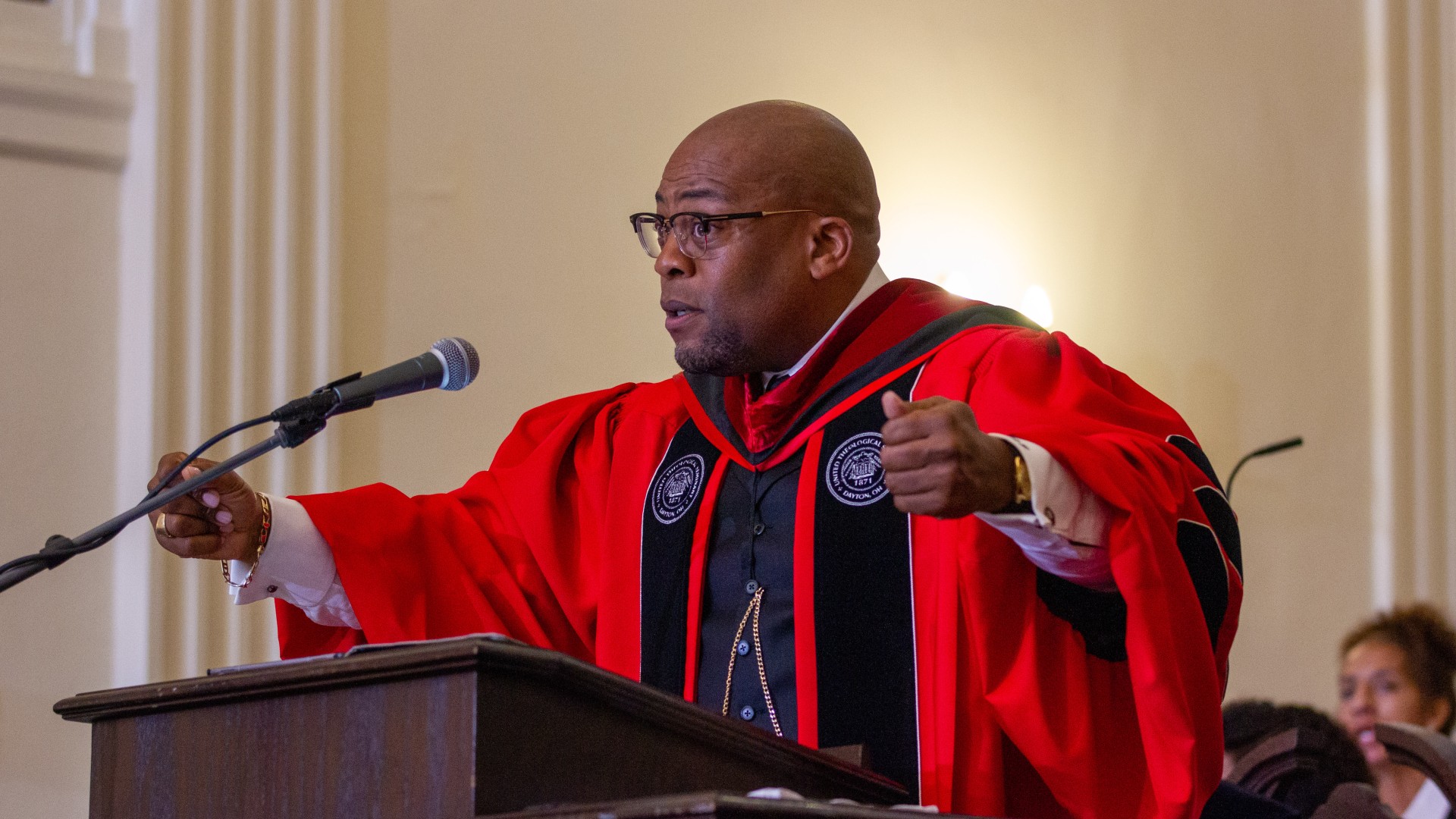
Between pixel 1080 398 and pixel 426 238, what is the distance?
8.09 ft

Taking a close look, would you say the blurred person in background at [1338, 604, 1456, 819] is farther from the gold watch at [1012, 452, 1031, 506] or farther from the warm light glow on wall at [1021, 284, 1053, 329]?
the gold watch at [1012, 452, 1031, 506]

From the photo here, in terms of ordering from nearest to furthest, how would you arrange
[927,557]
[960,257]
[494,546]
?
[927,557] < [494,546] < [960,257]

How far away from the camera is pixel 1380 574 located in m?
7.11

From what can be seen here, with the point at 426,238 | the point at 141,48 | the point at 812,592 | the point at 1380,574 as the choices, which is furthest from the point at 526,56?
the point at 1380,574

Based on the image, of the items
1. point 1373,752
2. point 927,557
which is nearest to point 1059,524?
point 927,557

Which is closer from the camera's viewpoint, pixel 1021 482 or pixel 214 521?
pixel 1021 482

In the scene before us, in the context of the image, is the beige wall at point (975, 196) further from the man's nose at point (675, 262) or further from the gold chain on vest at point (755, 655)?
the gold chain on vest at point (755, 655)

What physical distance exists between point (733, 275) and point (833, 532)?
22.4 inches

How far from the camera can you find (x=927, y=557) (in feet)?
9.59

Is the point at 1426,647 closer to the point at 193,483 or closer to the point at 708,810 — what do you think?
the point at 193,483

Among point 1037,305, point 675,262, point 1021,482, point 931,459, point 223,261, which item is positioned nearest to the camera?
point 931,459

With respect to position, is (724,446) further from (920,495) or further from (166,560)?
(166,560)

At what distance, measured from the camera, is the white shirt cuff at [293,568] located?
2936mm

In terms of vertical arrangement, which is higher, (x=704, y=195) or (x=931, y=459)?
(x=704, y=195)
